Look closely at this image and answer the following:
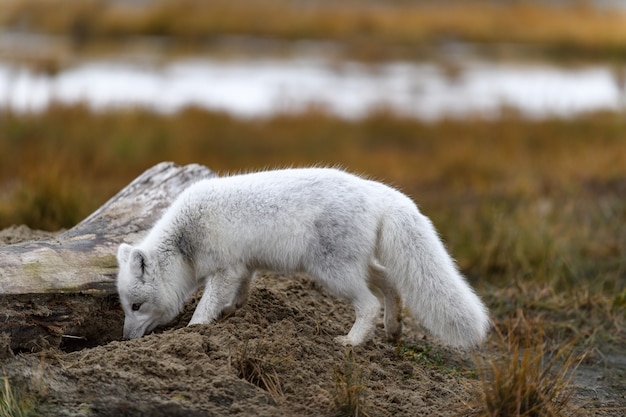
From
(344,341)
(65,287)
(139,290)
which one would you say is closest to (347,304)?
(344,341)

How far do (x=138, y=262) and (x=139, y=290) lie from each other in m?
0.18

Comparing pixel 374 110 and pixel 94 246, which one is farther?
pixel 374 110

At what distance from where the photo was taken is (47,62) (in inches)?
851

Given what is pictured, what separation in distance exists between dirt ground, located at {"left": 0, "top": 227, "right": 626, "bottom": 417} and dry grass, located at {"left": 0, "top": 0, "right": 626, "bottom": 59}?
2510 cm

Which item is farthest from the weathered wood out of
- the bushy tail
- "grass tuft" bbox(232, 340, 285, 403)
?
the bushy tail

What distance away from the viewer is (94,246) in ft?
19.3

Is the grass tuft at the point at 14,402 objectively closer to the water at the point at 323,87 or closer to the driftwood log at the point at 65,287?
the driftwood log at the point at 65,287

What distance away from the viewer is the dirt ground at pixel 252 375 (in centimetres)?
452

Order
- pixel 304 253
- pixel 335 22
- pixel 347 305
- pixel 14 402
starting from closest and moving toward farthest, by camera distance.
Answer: pixel 14 402 < pixel 304 253 < pixel 347 305 < pixel 335 22

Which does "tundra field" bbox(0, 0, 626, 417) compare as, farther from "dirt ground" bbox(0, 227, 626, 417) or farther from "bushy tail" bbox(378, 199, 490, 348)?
"bushy tail" bbox(378, 199, 490, 348)

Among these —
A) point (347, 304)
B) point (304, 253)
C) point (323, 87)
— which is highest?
point (304, 253)

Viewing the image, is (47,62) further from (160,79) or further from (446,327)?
(446,327)

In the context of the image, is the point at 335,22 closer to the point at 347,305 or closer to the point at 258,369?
the point at 347,305

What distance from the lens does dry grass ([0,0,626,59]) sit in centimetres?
3098
